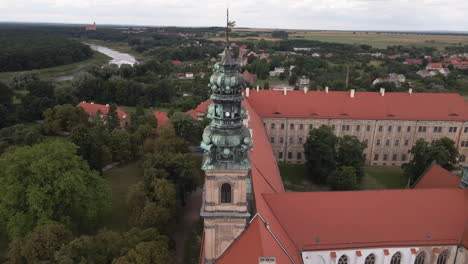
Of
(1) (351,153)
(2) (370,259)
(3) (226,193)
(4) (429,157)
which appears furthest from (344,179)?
(3) (226,193)

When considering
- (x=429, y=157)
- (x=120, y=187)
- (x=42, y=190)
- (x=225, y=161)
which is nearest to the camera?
(x=225, y=161)

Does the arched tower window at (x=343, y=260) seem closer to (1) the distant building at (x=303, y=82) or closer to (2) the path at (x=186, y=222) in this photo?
(2) the path at (x=186, y=222)

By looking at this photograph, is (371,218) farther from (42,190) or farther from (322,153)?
(42,190)

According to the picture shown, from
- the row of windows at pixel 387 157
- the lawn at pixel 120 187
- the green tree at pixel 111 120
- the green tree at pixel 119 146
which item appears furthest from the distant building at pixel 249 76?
the green tree at pixel 119 146

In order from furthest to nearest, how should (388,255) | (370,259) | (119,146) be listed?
(119,146) → (370,259) → (388,255)

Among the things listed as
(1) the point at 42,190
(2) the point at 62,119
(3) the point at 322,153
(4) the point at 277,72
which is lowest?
(2) the point at 62,119

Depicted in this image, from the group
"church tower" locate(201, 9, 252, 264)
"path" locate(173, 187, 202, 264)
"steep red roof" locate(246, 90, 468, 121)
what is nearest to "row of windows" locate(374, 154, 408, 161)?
"steep red roof" locate(246, 90, 468, 121)
